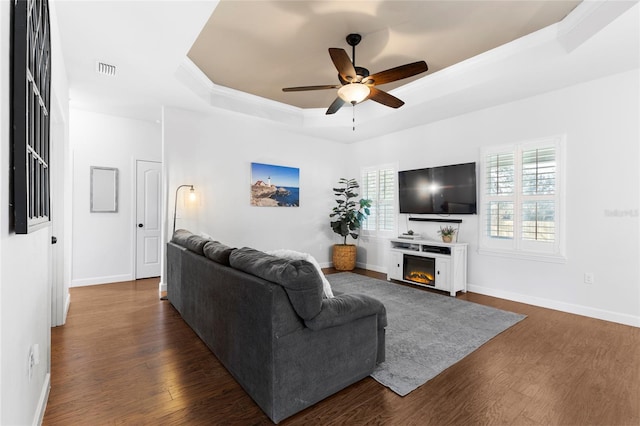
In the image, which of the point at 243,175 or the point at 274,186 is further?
the point at 274,186

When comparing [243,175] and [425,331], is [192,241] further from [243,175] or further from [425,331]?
[425,331]

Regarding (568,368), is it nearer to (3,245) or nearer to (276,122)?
(3,245)

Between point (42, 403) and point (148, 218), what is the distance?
4.17 metres

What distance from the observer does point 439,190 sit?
5.35 meters

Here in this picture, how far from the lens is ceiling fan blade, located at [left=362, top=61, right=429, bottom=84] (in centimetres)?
309

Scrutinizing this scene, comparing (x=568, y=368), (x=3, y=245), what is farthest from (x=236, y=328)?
(x=568, y=368)

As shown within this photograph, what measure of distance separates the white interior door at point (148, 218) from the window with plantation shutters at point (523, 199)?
5.61 meters

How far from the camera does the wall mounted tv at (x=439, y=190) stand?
4.97 meters

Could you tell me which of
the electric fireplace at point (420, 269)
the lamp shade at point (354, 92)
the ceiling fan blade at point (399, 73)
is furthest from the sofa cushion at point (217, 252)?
the electric fireplace at point (420, 269)

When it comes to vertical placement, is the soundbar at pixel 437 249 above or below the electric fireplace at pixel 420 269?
above

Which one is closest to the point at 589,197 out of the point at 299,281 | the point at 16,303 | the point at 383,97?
the point at 383,97

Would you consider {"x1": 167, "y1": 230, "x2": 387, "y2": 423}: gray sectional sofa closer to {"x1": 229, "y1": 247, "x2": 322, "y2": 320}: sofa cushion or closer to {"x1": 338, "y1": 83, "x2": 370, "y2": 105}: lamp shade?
{"x1": 229, "y1": 247, "x2": 322, "y2": 320}: sofa cushion

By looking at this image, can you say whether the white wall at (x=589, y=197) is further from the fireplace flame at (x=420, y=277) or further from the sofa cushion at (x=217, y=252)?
the sofa cushion at (x=217, y=252)

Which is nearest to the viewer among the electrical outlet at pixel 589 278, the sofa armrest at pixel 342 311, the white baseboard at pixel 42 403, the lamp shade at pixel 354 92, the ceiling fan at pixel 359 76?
the white baseboard at pixel 42 403
